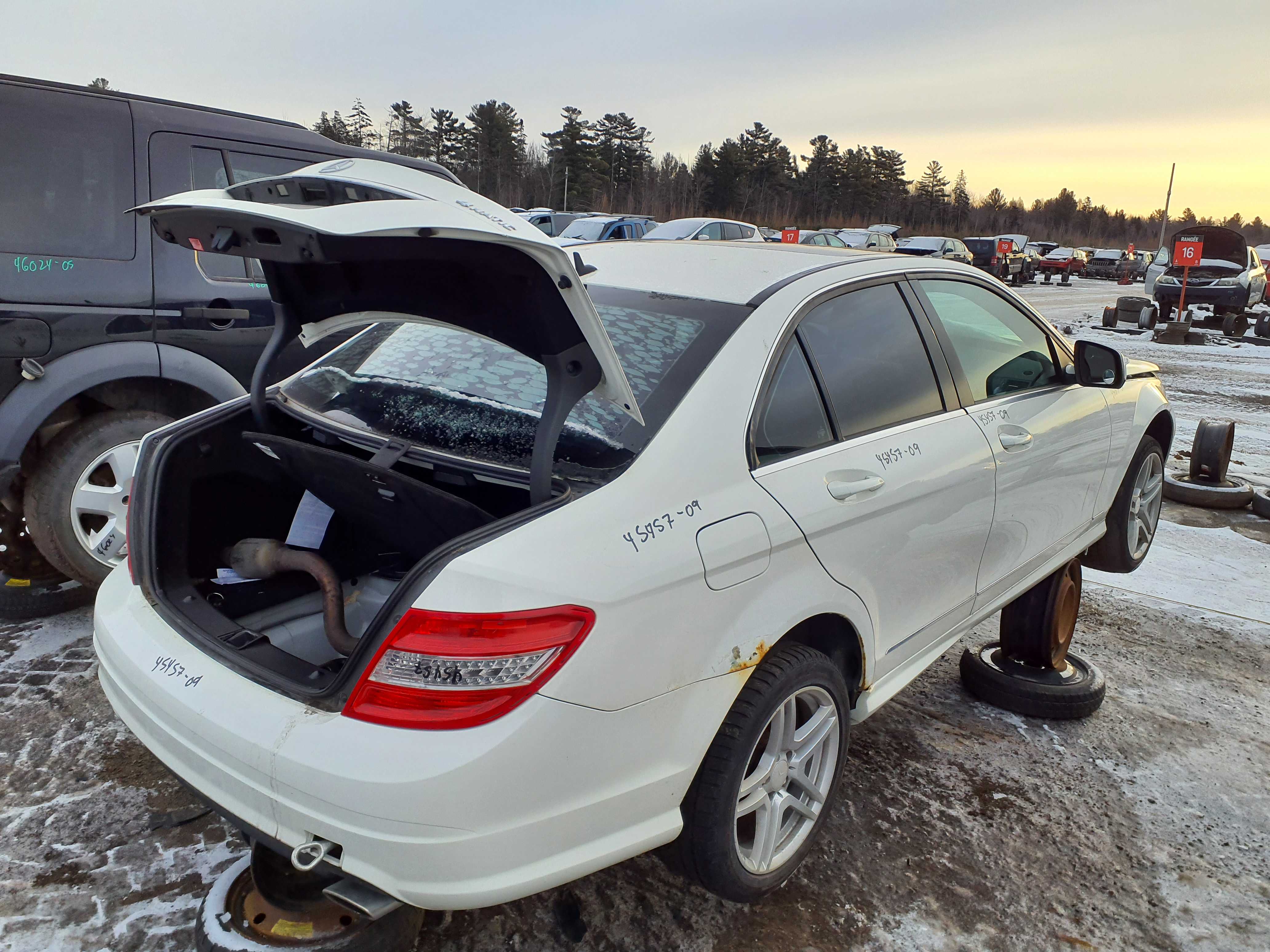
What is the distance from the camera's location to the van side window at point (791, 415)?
2.28 m

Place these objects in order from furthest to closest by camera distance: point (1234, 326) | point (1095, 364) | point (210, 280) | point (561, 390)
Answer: point (1234, 326) < point (210, 280) < point (1095, 364) < point (561, 390)

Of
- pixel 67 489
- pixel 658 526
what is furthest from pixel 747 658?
pixel 67 489

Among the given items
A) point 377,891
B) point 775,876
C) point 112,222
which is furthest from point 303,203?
point 112,222

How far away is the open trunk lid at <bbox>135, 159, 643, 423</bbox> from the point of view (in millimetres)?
1741

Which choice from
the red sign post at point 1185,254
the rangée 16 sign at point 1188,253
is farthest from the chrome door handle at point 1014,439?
the rangée 16 sign at point 1188,253

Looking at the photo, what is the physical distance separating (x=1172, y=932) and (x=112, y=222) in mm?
4448

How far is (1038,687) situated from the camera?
3.48m

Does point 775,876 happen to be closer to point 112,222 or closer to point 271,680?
point 271,680

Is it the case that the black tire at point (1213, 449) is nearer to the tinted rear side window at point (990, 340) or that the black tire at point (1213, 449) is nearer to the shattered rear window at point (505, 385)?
the tinted rear side window at point (990, 340)

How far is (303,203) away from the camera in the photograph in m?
1.90

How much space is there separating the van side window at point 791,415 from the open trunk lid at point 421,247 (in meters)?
0.37

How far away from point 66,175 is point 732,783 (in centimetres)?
353

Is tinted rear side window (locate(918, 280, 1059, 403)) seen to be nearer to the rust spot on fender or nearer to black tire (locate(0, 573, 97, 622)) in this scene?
the rust spot on fender

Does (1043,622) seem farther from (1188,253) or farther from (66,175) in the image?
(1188,253)
